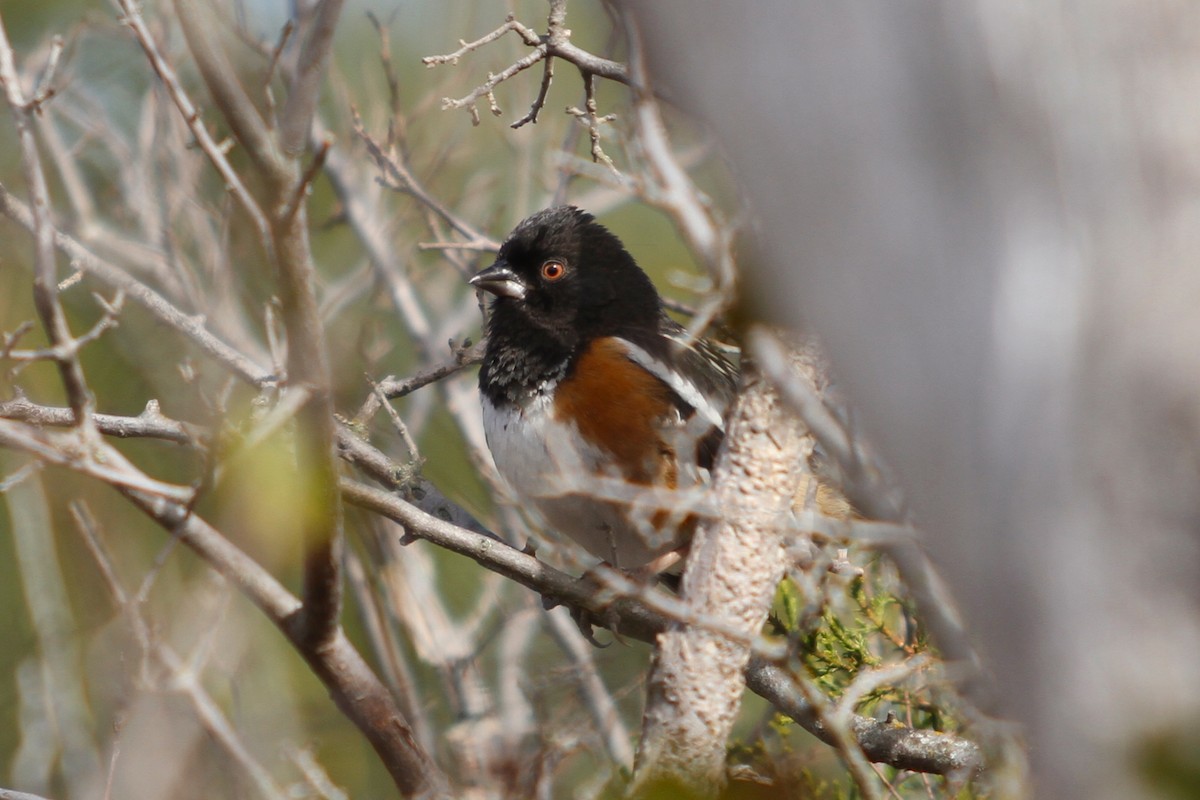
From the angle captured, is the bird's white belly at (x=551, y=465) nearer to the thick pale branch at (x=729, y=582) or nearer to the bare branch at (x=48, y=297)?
the thick pale branch at (x=729, y=582)

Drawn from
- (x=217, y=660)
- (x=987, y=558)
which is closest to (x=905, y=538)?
(x=987, y=558)

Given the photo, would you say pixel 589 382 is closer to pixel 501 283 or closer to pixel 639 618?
pixel 501 283

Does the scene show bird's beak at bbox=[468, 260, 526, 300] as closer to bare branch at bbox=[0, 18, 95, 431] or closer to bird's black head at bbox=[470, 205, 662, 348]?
bird's black head at bbox=[470, 205, 662, 348]

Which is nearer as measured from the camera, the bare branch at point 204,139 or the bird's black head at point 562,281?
the bare branch at point 204,139

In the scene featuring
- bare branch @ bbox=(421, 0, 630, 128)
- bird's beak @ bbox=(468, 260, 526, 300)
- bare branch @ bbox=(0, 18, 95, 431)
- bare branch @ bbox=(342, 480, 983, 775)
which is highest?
bare branch @ bbox=(421, 0, 630, 128)

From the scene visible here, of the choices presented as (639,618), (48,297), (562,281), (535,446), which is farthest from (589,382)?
(48,297)

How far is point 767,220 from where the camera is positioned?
1.13 m

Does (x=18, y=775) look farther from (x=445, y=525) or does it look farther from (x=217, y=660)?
(x=445, y=525)

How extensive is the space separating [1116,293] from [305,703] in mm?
4163

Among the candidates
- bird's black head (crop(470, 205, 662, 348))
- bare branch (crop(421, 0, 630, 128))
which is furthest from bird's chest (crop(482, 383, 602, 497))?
bare branch (crop(421, 0, 630, 128))

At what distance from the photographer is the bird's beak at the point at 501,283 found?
3.66 meters

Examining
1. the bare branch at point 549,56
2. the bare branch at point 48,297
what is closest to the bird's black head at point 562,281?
the bare branch at point 549,56

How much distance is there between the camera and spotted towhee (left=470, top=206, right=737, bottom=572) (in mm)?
3361

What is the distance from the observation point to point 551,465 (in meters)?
3.31
